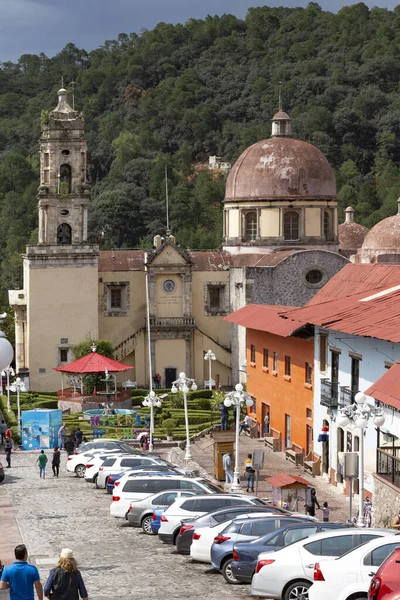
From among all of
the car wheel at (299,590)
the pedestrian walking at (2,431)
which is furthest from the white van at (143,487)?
the pedestrian walking at (2,431)

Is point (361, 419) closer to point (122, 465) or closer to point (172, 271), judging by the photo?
point (122, 465)

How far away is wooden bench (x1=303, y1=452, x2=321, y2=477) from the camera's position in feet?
145

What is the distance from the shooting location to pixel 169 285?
72375 millimetres

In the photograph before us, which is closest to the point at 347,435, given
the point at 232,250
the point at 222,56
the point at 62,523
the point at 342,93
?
the point at 62,523

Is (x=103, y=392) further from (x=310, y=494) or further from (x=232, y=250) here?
(x=310, y=494)

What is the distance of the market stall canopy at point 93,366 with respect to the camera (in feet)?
204

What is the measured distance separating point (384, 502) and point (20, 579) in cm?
1549

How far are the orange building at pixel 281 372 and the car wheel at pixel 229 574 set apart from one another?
20.6m

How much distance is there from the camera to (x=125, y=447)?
46.2 meters

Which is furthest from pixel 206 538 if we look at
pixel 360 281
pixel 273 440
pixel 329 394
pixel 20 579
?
pixel 360 281

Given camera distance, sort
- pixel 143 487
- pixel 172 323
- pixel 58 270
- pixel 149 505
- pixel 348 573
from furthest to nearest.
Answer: pixel 172 323
pixel 58 270
pixel 143 487
pixel 149 505
pixel 348 573

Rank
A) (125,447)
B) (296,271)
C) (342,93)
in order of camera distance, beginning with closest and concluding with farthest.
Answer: (125,447), (296,271), (342,93)

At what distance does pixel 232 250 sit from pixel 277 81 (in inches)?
2828

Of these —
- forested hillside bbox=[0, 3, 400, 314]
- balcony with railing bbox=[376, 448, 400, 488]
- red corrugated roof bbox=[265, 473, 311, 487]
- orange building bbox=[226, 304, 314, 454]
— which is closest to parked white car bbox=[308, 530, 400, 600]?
balcony with railing bbox=[376, 448, 400, 488]
